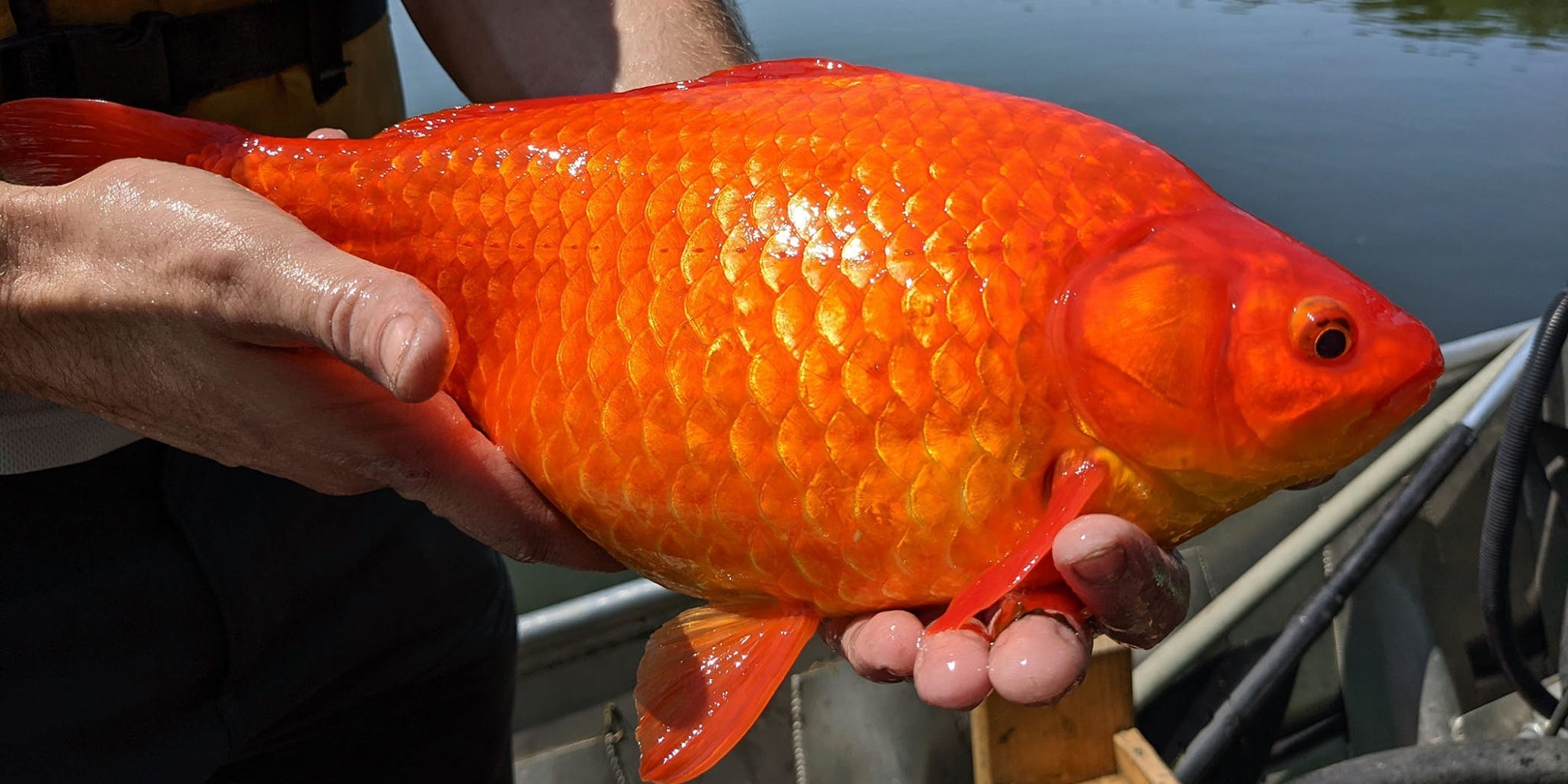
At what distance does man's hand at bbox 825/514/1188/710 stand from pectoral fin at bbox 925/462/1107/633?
2cm

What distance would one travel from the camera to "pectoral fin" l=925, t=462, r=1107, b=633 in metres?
1.16

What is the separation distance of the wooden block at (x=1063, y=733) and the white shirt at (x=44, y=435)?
5.60 ft

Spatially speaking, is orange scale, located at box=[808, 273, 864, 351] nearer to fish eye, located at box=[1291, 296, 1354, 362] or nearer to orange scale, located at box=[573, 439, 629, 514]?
orange scale, located at box=[573, 439, 629, 514]

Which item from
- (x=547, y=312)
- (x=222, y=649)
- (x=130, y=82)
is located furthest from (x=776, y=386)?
(x=130, y=82)

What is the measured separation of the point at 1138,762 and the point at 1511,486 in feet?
4.30

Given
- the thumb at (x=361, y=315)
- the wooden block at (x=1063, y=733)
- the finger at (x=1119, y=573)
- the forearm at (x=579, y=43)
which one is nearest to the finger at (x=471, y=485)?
the thumb at (x=361, y=315)

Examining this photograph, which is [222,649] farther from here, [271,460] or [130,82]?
[130,82]

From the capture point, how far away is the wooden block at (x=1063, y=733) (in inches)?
92.6

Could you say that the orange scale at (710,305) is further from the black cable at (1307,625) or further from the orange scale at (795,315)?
the black cable at (1307,625)

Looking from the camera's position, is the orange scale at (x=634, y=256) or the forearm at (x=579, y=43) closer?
the orange scale at (x=634, y=256)

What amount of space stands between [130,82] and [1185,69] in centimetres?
1000

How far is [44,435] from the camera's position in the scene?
4.59 feet

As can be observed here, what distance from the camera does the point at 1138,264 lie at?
1.20 metres

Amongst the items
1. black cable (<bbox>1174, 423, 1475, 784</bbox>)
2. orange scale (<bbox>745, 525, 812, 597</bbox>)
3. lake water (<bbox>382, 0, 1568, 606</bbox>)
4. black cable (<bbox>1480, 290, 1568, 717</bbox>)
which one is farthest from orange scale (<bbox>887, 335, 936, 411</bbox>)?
lake water (<bbox>382, 0, 1568, 606</bbox>)
